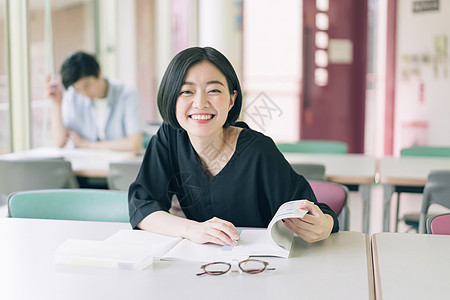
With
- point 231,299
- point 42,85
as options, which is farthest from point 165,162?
point 42,85

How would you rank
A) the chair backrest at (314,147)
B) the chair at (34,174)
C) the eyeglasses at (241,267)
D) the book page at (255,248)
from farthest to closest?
the chair backrest at (314,147) → the chair at (34,174) → the book page at (255,248) → the eyeglasses at (241,267)

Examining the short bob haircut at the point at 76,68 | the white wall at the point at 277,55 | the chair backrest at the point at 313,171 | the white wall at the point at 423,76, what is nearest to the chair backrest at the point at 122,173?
the chair backrest at the point at 313,171

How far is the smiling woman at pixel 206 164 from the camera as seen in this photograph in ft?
5.15

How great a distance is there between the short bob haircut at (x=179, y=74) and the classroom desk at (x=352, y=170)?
128cm

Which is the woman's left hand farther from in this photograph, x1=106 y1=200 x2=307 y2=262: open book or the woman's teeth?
the woman's teeth

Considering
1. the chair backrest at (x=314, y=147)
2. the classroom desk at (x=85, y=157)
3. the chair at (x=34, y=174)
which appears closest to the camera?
the chair at (x=34, y=174)

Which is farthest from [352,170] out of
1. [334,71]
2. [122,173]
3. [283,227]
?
[334,71]

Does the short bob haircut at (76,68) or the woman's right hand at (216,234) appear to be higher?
the short bob haircut at (76,68)

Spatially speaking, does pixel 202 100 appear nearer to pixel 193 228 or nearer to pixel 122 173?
pixel 193 228

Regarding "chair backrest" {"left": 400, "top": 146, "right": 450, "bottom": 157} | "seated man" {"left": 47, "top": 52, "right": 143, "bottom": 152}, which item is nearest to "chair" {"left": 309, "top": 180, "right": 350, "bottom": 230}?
"chair backrest" {"left": 400, "top": 146, "right": 450, "bottom": 157}

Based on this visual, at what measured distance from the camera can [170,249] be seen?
1420 millimetres

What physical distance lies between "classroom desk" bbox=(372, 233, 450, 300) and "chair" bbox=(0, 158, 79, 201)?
1766 mm

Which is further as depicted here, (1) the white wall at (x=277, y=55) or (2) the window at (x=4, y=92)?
(1) the white wall at (x=277, y=55)

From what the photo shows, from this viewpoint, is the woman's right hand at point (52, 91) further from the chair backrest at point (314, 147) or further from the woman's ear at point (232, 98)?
the woman's ear at point (232, 98)
